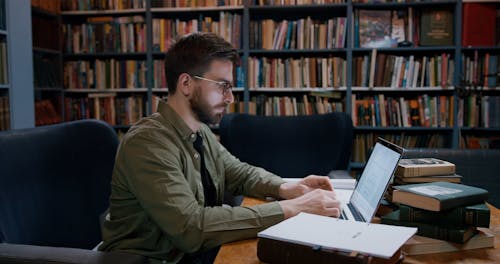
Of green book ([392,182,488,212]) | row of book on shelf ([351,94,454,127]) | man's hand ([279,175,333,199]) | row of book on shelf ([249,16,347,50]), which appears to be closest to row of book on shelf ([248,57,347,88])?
row of book on shelf ([249,16,347,50])

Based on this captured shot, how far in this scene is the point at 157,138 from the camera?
3.90 ft

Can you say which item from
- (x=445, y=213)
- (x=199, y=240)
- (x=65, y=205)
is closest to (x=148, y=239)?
(x=199, y=240)

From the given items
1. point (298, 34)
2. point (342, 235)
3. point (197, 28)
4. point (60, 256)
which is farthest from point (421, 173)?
point (197, 28)

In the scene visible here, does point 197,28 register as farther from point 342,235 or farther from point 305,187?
point 342,235

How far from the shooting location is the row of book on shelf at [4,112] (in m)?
2.96

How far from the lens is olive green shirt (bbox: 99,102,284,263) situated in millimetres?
1076

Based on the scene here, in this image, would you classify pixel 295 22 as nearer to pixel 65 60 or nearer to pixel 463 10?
pixel 463 10

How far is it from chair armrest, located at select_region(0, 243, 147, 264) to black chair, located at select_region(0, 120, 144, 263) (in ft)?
Answer: 0.04

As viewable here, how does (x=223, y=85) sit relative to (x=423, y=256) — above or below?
above

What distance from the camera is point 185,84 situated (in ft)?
4.47

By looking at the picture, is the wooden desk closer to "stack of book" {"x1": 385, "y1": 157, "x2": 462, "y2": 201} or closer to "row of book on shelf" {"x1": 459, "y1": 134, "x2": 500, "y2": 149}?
"stack of book" {"x1": 385, "y1": 157, "x2": 462, "y2": 201}

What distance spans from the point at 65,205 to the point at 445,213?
110 cm

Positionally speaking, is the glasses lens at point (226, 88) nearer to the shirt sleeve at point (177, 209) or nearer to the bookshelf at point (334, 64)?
the shirt sleeve at point (177, 209)

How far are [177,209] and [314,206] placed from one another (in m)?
0.35
